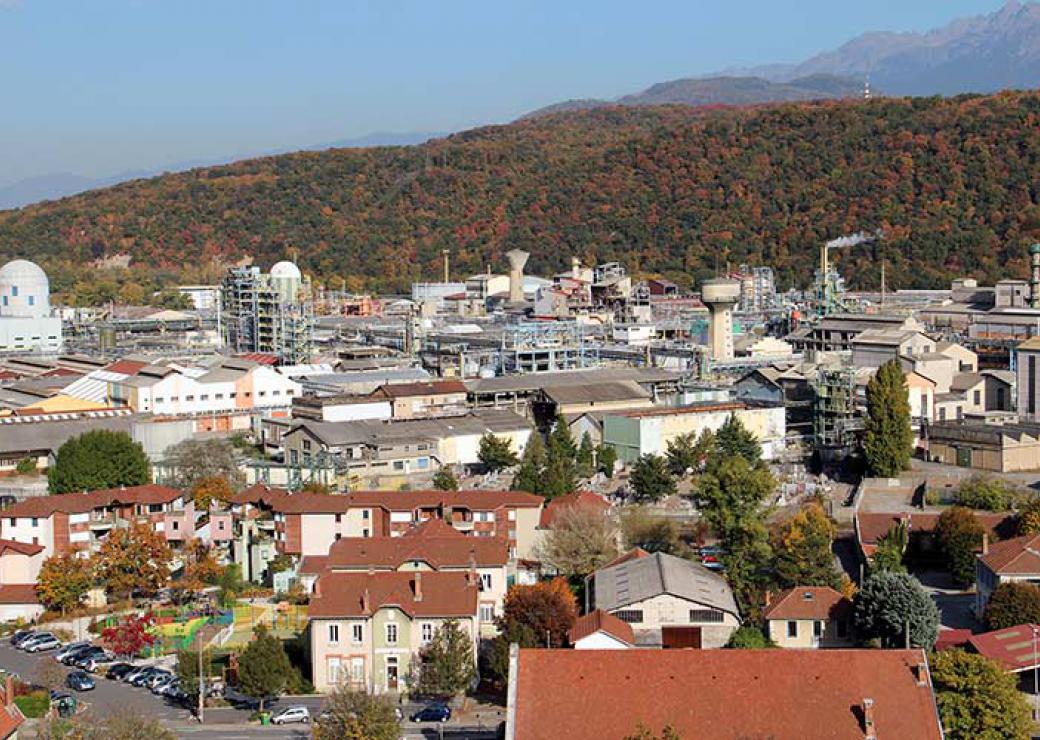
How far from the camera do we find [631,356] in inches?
1367

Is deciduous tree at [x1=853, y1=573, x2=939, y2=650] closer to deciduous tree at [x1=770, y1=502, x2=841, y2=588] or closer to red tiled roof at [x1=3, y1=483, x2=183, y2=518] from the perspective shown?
deciduous tree at [x1=770, y1=502, x2=841, y2=588]

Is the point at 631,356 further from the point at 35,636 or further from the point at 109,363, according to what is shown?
the point at 35,636

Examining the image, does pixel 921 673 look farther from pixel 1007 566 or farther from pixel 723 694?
pixel 1007 566

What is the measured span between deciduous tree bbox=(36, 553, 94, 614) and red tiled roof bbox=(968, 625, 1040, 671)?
31.8 ft

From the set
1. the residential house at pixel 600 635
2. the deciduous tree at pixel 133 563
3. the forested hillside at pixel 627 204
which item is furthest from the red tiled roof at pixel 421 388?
the forested hillside at pixel 627 204

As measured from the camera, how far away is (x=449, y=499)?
19.9m

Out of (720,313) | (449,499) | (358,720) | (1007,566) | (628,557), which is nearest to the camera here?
(358,720)

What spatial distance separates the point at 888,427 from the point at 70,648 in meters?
11.4

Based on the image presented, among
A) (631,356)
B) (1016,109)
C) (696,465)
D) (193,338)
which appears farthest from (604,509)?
(1016,109)

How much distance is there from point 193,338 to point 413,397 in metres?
15.3

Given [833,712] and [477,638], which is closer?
[833,712]

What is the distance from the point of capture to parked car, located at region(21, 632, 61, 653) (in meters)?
16.9

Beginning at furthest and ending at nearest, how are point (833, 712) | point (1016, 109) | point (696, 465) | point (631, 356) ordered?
point (1016, 109) → point (631, 356) → point (696, 465) → point (833, 712)

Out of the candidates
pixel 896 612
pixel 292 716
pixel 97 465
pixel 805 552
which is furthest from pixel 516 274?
pixel 292 716
